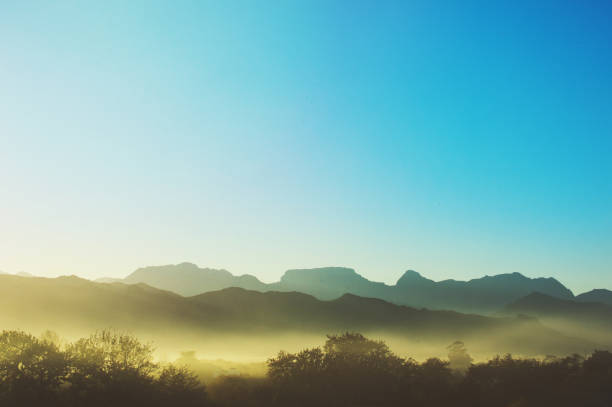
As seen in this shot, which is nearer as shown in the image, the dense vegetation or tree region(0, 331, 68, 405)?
tree region(0, 331, 68, 405)

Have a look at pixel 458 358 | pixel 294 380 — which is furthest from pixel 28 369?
pixel 458 358

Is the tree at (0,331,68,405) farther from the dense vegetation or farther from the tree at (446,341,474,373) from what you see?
the tree at (446,341,474,373)

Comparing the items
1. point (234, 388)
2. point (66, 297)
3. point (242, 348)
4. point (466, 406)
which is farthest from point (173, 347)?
point (466, 406)

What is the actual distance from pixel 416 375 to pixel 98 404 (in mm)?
39612

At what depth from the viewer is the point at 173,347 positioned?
17238 cm

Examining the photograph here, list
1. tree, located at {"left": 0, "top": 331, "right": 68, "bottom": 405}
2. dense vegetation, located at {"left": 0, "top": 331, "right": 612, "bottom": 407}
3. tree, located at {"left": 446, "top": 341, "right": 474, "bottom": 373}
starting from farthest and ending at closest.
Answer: tree, located at {"left": 446, "top": 341, "right": 474, "bottom": 373}, dense vegetation, located at {"left": 0, "top": 331, "right": 612, "bottom": 407}, tree, located at {"left": 0, "top": 331, "right": 68, "bottom": 405}

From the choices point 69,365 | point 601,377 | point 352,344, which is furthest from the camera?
point 352,344

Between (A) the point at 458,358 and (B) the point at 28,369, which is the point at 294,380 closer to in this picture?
(B) the point at 28,369

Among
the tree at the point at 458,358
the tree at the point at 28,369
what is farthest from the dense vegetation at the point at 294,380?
the tree at the point at 458,358

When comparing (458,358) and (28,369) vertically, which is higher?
(28,369)

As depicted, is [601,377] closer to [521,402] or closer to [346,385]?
[521,402]

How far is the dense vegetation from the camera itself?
145 ft

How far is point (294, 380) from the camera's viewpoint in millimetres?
53656

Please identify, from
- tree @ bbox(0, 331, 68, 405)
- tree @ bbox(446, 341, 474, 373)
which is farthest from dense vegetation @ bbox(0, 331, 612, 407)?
tree @ bbox(446, 341, 474, 373)
